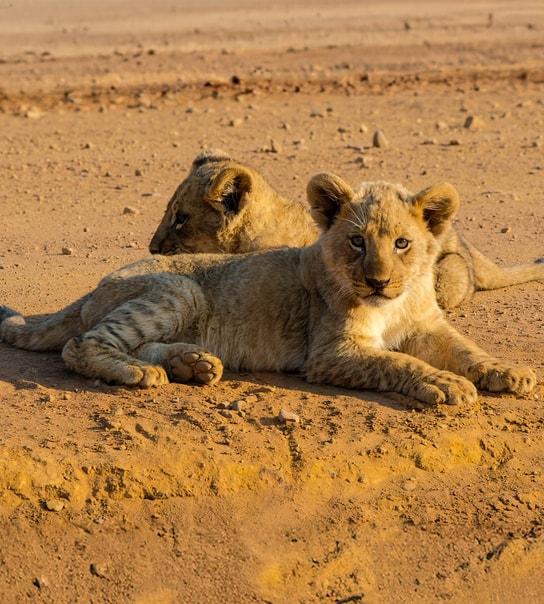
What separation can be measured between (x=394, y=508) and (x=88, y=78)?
48.2 ft

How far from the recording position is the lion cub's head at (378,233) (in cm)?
604

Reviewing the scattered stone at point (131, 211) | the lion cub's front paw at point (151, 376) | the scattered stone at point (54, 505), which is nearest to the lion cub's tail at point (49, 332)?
the lion cub's front paw at point (151, 376)

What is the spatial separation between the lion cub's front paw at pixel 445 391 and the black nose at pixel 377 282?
55 centimetres

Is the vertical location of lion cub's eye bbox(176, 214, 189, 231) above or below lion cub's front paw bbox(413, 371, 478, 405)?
above

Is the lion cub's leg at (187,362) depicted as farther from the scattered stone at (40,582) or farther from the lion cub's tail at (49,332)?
the scattered stone at (40,582)

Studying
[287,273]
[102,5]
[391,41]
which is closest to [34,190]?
[287,273]

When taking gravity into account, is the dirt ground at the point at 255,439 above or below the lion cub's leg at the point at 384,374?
below

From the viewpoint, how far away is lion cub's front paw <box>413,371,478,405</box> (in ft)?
19.4

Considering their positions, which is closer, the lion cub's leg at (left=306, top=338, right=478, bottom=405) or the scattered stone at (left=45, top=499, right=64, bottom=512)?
the scattered stone at (left=45, top=499, right=64, bottom=512)

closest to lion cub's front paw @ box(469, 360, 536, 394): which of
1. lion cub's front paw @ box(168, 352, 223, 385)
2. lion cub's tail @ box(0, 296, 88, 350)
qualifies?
lion cub's front paw @ box(168, 352, 223, 385)

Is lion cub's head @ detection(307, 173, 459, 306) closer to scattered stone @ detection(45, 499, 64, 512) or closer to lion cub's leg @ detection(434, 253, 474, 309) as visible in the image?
lion cub's leg @ detection(434, 253, 474, 309)

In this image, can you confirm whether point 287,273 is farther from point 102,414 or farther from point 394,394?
point 102,414

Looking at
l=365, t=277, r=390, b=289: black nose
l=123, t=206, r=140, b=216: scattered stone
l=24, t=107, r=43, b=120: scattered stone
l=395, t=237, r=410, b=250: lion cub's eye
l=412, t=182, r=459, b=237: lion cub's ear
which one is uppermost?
l=412, t=182, r=459, b=237: lion cub's ear

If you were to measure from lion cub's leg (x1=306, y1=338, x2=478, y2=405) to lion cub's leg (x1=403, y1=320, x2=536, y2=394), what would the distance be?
224mm
